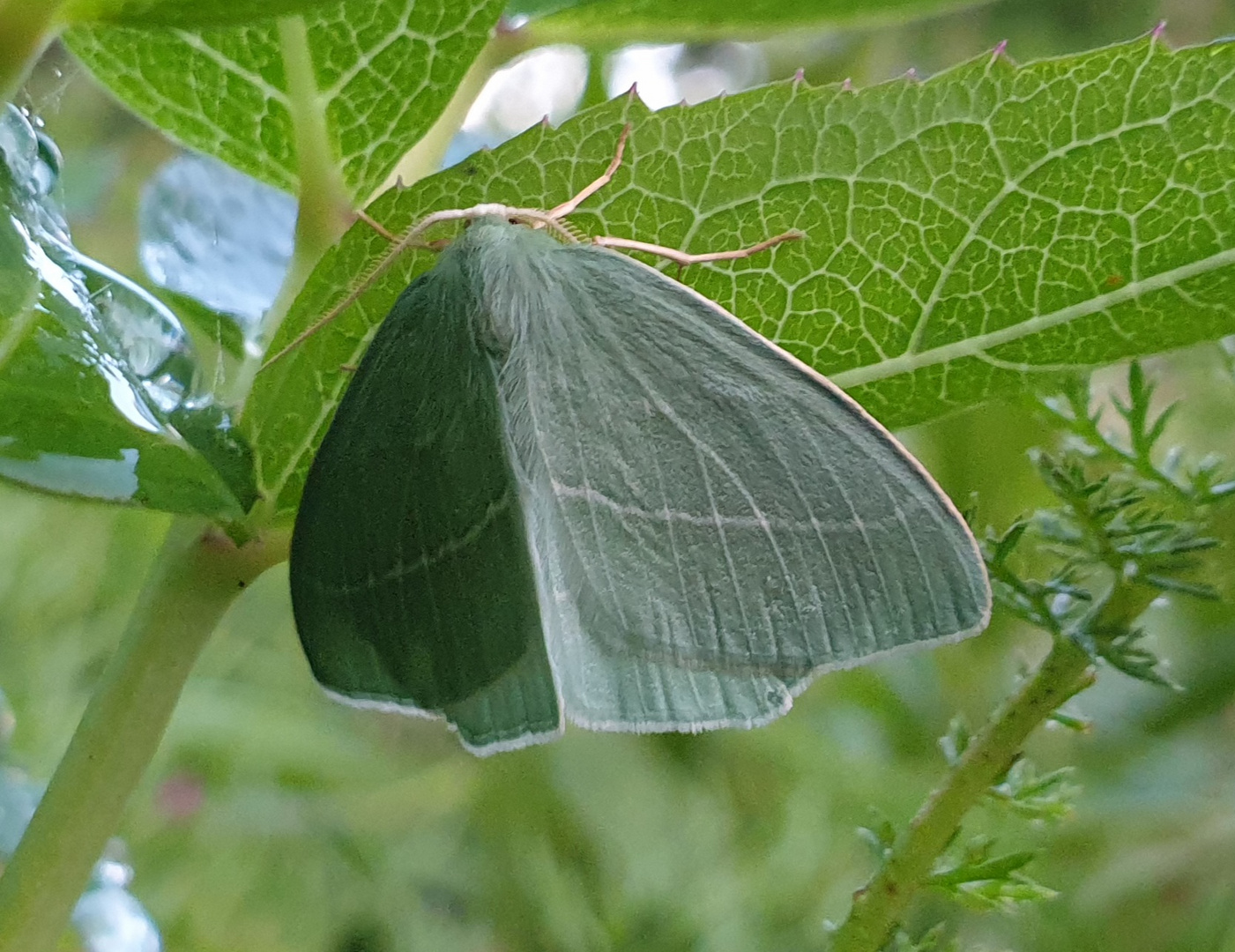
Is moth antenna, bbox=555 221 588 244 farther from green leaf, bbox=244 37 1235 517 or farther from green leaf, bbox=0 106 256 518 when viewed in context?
green leaf, bbox=0 106 256 518

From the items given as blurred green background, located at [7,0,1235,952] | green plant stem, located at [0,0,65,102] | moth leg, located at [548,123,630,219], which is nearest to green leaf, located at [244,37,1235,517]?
moth leg, located at [548,123,630,219]

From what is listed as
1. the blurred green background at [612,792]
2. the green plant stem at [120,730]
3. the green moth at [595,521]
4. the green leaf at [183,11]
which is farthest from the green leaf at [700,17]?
the blurred green background at [612,792]

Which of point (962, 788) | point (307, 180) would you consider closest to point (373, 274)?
point (307, 180)

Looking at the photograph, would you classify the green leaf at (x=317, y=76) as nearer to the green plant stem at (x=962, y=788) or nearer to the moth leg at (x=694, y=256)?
the moth leg at (x=694, y=256)

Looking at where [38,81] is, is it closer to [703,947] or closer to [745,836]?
[703,947]

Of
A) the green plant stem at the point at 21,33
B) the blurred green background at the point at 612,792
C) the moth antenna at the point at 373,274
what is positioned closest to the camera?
the green plant stem at the point at 21,33

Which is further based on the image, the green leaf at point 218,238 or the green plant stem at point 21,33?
the green leaf at point 218,238

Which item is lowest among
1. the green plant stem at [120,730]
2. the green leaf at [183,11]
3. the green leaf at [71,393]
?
the green plant stem at [120,730]

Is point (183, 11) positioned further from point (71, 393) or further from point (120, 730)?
point (120, 730)

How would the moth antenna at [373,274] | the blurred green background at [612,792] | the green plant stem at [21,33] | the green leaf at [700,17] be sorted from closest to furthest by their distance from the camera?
the green plant stem at [21,33] → the moth antenna at [373,274] → the green leaf at [700,17] → the blurred green background at [612,792]
